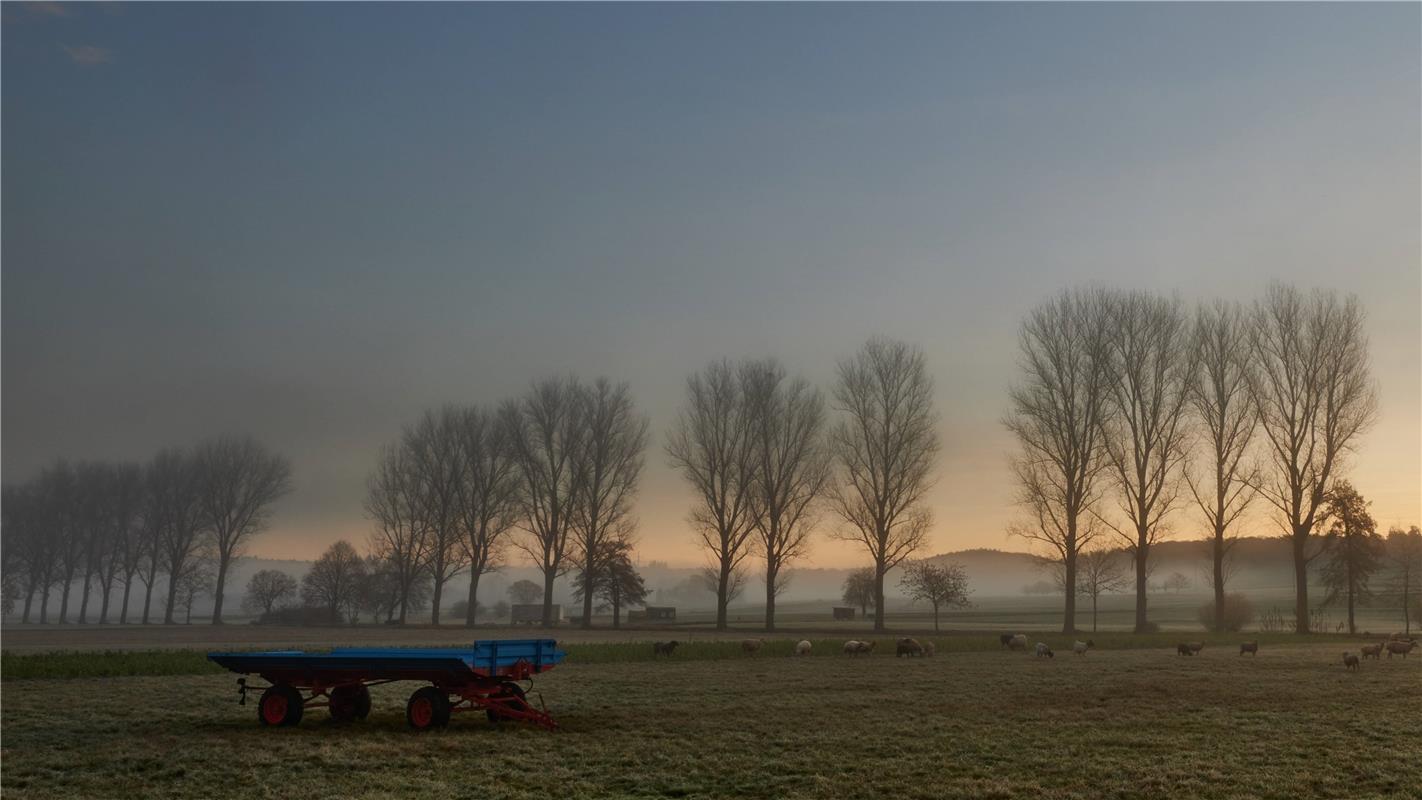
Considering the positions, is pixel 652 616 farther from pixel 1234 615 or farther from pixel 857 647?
pixel 857 647

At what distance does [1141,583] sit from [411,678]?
4720 centimetres

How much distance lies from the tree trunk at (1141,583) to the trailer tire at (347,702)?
148 feet

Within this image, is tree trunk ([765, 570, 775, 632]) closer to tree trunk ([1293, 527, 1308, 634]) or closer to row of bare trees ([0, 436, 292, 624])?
tree trunk ([1293, 527, 1308, 634])

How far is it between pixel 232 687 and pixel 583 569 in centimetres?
5266

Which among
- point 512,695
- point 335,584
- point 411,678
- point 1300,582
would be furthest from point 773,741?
point 335,584

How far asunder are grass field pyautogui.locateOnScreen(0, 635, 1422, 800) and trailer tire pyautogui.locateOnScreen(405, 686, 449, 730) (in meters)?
0.27

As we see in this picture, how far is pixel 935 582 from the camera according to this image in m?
73.6

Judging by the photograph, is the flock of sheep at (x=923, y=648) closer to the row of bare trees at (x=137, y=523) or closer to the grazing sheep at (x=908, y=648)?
the grazing sheep at (x=908, y=648)

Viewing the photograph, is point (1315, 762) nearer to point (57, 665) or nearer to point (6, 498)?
point (57, 665)

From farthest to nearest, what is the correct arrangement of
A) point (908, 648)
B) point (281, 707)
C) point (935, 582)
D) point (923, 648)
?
point (935, 582), point (923, 648), point (908, 648), point (281, 707)

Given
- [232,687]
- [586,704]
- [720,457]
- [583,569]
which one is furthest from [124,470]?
[586,704]

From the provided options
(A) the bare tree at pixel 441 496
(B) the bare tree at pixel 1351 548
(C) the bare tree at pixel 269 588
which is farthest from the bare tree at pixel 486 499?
(B) the bare tree at pixel 1351 548

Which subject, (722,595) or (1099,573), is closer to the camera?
(722,595)

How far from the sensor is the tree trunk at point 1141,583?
52531mm
